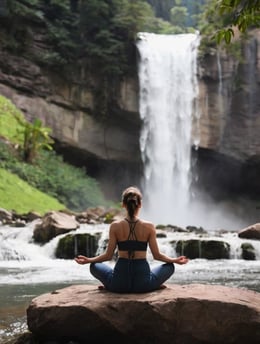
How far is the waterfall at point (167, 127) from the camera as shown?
989 inches

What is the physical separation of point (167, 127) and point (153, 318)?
22.1 metres

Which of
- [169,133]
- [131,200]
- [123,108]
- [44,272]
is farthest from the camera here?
[169,133]

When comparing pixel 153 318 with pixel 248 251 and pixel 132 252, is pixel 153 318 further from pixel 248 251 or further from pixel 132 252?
pixel 248 251

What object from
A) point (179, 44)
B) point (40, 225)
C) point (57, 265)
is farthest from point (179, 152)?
point (57, 265)

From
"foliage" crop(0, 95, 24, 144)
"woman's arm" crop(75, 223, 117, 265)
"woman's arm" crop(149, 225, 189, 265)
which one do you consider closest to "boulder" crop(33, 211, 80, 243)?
"woman's arm" crop(75, 223, 117, 265)

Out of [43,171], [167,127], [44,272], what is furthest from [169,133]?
[44,272]

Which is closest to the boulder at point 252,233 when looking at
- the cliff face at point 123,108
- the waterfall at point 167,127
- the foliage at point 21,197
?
the foliage at point 21,197

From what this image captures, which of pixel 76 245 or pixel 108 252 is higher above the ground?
pixel 76 245

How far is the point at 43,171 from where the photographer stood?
22.0 meters

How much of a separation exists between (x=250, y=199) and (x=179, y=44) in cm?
981

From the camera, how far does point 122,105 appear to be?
2512 cm

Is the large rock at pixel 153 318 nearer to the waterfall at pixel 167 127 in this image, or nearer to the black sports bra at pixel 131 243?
the black sports bra at pixel 131 243

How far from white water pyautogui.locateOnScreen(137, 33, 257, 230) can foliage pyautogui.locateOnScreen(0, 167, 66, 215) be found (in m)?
6.92

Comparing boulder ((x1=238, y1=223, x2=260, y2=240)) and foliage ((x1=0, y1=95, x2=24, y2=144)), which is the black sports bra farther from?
foliage ((x1=0, y1=95, x2=24, y2=144))
